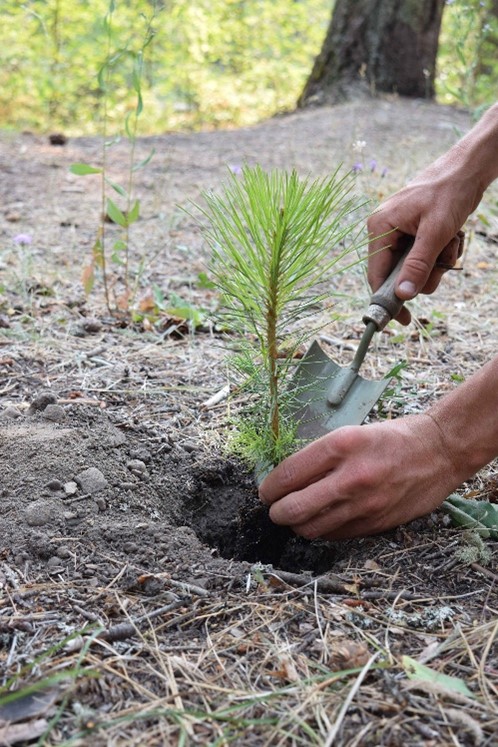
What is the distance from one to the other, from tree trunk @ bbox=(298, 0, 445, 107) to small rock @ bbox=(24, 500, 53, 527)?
5.33m

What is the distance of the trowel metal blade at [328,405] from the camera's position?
6.46 feet

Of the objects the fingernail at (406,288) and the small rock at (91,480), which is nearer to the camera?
the small rock at (91,480)

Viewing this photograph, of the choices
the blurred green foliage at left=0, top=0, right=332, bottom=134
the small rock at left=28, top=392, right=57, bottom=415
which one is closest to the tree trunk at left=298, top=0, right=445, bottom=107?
the blurred green foliage at left=0, top=0, right=332, bottom=134

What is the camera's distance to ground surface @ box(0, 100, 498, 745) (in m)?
1.17

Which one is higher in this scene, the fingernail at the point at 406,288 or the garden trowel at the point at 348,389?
the fingernail at the point at 406,288

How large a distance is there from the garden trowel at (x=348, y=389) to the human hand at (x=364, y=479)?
289mm

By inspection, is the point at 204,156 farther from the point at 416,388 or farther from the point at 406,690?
the point at 406,690

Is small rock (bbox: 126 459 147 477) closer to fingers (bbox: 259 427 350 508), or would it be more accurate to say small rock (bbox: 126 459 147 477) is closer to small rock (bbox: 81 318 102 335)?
fingers (bbox: 259 427 350 508)

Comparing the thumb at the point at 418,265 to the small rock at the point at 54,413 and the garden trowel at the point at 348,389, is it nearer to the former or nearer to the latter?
the garden trowel at the point at 348,389

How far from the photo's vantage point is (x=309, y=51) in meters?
10.3

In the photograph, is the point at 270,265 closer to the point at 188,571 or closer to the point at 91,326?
the point at 188,571

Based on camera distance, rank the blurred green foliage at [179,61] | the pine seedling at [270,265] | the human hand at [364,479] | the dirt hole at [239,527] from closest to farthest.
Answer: the pine seedling at [270,265] → the human hand at [364,479] → the dirt hole at [239,527] → the blurred green foliage at [179,61]

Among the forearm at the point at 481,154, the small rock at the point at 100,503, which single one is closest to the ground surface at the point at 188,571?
the small rock at the point at 100,503

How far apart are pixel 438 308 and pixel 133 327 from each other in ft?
4.13
